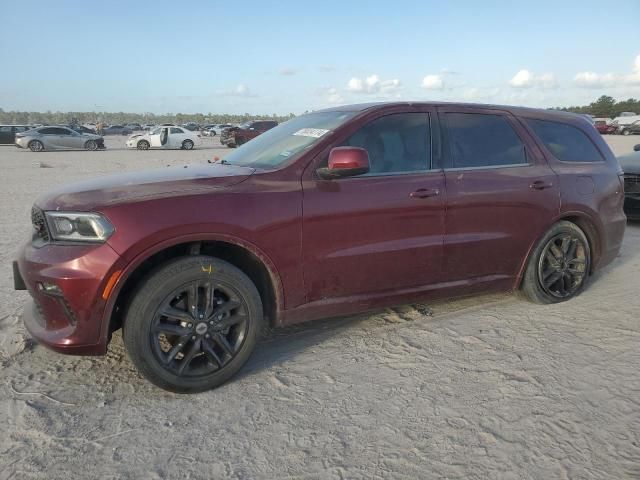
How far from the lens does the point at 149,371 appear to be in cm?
286

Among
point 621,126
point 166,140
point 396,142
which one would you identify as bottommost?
point 396,142

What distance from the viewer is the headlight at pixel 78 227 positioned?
272 centimetres

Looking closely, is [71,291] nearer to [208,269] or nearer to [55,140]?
[208,269]

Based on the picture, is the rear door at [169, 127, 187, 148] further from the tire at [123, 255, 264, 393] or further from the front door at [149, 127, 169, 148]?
the tire at [123, 255, 264, 393]

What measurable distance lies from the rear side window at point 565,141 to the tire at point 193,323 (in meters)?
3.00

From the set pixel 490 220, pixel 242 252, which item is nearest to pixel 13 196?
pixel 242 252

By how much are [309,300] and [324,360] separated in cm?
45

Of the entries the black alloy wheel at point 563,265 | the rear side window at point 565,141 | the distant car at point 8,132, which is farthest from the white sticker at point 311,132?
the distant car at point 8,132

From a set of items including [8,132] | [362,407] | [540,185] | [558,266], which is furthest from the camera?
[8,132]

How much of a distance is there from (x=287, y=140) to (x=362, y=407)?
202 centimetres

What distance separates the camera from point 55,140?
28297 mm

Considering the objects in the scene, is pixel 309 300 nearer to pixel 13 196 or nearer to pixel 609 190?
pixel 609 190

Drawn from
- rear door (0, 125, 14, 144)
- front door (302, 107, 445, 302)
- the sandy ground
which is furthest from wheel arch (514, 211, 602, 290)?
rear door (0, 125, 14, 144)

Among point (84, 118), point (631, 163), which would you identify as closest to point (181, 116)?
point (84, 118)
